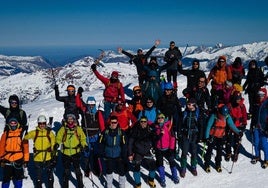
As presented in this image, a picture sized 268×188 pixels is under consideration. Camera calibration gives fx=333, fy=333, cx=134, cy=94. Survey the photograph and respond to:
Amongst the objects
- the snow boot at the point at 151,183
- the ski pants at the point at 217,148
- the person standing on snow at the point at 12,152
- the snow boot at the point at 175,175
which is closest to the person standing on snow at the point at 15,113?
the person standing on snow at the point at 12,152

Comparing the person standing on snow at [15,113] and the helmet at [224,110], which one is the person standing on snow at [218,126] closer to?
the helmet at [224,110]

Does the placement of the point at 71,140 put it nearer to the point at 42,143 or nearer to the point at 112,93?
the point at 42,143

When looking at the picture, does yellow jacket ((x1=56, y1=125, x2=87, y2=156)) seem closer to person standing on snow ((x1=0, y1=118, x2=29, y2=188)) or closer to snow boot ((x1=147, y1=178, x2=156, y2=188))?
person standing on snow ((x1=0, y1=118, x2=29, y2=188))

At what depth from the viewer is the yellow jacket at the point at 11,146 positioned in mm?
11242

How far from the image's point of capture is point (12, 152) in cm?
1130

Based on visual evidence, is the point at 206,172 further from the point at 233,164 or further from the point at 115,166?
the point at 115,166

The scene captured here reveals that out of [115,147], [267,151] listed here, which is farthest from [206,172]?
[115,147]

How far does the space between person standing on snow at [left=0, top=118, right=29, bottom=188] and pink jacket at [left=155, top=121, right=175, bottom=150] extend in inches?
185

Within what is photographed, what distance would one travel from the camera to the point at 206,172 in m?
13.7

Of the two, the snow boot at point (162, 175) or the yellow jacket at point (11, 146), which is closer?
the yellow jacket at point (11, 146)

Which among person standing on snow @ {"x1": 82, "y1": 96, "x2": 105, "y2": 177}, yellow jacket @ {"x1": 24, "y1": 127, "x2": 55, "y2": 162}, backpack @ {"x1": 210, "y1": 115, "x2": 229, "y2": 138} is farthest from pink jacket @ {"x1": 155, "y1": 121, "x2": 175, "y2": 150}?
yellow jacket @ {"x1": 24, "y1": 127, "x2": 55, "y2": 162}

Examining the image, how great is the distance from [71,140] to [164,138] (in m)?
3.38

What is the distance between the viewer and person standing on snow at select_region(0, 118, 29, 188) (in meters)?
11.2

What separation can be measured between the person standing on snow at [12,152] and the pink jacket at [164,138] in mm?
4689
